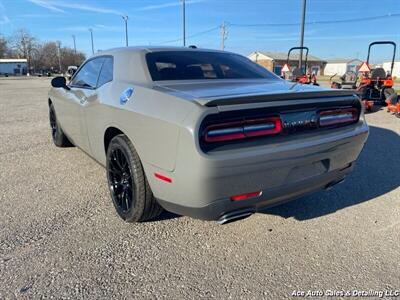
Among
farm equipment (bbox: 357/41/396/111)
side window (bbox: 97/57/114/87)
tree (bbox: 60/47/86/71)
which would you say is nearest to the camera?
side window (bbox: 97/57/114/87)

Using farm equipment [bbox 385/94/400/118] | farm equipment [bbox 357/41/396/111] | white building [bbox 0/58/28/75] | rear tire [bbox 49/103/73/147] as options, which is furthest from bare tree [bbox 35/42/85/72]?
rear tire [bbox 49/103/73/147]

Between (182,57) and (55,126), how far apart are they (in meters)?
3.16

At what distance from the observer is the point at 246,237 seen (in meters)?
2.78

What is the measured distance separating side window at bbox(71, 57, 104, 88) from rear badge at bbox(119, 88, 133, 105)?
92 cm

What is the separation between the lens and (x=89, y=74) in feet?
13.2

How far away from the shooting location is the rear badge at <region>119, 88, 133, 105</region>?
9.18 ft

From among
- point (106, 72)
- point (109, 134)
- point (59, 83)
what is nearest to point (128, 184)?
point (109, 134)

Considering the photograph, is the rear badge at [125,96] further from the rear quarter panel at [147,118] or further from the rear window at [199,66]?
the rear window at [199,66]

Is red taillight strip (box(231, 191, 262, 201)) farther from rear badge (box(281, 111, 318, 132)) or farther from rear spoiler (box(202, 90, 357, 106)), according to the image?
rear spoiler (box(202, 90, 357, 106))

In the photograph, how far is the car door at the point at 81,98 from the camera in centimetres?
373

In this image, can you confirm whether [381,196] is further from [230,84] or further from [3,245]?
[3,245]

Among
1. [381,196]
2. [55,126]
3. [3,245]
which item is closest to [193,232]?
[3,245]

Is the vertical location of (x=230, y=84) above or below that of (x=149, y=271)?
above

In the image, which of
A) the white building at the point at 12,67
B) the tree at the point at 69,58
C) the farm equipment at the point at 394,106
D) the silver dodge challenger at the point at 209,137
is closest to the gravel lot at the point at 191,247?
the silver dodge challenger at the point at 209,137
